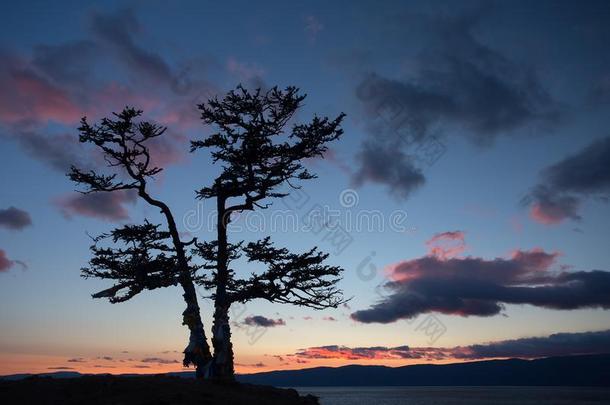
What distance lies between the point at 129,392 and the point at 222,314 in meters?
6.36

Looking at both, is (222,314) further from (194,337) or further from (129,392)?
→ (129,392)

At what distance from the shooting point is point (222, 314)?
21.8m

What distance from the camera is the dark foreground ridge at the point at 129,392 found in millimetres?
15250

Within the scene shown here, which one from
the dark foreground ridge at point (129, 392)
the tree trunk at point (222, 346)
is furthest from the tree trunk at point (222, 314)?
the dark foreground ridge at point (129, 392)

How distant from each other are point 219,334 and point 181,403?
6516 mm

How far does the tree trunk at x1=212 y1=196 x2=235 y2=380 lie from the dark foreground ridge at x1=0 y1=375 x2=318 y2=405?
267 cm

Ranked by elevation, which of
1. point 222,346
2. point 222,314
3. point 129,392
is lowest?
point 129,392

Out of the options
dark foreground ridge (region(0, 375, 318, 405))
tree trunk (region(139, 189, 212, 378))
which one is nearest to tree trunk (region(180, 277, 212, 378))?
tree trunk (region(139, 189, 212, 378))

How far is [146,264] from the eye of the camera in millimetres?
22234

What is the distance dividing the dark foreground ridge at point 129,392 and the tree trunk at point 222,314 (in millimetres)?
2668

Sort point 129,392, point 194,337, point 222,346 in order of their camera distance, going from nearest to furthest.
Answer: point 129,392, point 222,346, point 194,337

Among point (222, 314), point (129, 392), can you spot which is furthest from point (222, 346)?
point (129, 392)

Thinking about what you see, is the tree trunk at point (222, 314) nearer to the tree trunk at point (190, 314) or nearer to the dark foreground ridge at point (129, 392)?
the tree trunk at point (190, 314)

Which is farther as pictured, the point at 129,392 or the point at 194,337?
the point at 194,337
